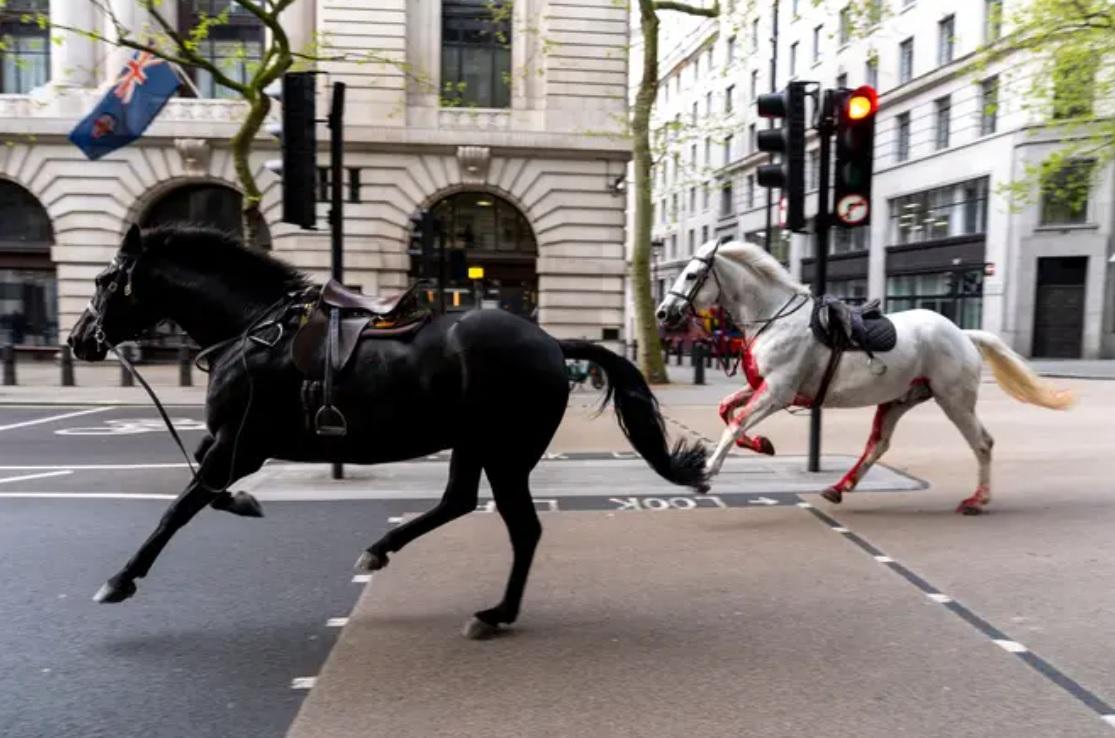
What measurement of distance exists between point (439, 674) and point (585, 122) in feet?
76.1

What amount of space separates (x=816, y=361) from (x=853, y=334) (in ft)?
1.19

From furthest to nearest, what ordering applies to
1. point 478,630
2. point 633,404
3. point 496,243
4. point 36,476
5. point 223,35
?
point 496,243 → point 223,35 → point 36,476 → point 633,404 → point 478,630

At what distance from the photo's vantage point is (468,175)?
2425 centimetres

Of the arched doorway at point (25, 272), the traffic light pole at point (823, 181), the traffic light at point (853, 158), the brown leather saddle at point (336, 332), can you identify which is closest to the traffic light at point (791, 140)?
the traffic light pole at point (823, 181)

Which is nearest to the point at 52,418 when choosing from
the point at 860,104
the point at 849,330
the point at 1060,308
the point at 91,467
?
the point at 91,467

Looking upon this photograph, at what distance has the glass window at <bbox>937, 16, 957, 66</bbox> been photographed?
32.6 m

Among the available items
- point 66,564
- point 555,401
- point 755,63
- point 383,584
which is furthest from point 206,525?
point 755,63

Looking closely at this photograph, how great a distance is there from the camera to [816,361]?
639 cm

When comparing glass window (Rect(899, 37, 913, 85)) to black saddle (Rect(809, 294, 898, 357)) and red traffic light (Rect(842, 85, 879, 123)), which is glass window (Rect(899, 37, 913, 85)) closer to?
red traffic light (Rect(842, 85, 879, 123))

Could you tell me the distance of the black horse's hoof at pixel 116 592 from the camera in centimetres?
391

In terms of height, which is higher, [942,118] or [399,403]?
[942,118]

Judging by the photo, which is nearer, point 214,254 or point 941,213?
point 214,254

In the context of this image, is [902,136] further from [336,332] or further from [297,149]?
[336,332]

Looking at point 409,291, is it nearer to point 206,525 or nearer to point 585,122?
point 206,525
